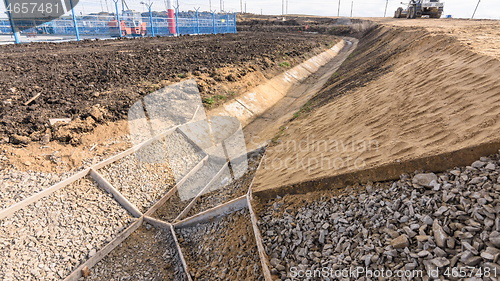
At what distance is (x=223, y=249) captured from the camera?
493 cm

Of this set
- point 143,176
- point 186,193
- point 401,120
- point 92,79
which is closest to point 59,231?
point 143,176

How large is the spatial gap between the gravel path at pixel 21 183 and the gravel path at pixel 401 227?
17.9 feet

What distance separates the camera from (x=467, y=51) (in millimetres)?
6488

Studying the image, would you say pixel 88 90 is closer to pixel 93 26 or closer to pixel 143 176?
pixel 143 176

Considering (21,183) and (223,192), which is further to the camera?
(223,192)

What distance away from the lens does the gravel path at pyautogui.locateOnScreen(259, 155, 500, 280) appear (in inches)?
109

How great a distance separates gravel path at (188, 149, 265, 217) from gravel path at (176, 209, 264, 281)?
87 centimetres

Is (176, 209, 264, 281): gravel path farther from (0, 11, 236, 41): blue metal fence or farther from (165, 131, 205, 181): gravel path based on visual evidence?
(0, 11, 236, 41): blue metal fence

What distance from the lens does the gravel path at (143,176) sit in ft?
22.5

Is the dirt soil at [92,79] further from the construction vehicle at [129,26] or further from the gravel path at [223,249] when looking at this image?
the construction vehicle at [129,26]

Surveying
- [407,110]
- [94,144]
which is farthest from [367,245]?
[94,144]

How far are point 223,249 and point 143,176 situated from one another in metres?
3.66

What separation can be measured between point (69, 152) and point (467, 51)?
35.4 ft

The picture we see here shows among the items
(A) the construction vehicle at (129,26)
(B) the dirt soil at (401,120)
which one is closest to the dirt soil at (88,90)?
(B) the dirt soil at (401,120)
